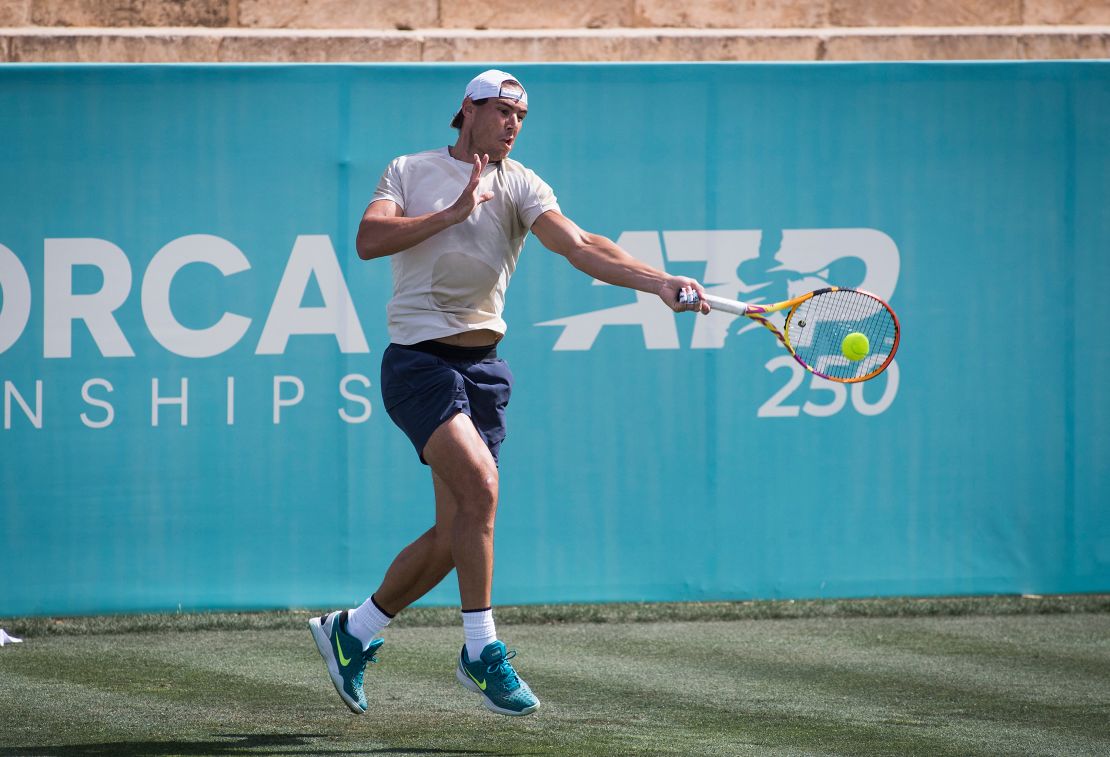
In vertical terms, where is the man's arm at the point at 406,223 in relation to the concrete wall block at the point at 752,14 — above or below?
below

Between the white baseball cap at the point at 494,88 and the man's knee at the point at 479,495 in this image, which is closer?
the man's knee at the point at 479,495

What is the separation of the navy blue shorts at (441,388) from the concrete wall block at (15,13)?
4652 mm

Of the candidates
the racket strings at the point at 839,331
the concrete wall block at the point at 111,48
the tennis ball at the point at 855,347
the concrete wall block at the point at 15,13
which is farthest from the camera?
the concrete wall block at the point at 15,13

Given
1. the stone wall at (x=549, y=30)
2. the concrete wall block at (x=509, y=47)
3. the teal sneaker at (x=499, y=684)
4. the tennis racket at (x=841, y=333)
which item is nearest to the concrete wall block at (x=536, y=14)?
the stone wall at (x=549, y=30)

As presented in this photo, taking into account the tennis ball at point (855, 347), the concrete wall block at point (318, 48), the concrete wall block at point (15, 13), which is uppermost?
the concrete wall block at point (15, 13)

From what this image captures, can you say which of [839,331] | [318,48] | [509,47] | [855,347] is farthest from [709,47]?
[855,347]

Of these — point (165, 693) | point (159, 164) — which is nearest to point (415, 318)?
point (165, 693)

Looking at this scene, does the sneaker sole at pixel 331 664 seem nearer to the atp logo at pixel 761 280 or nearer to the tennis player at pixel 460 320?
the tennis player at pixel 460 320

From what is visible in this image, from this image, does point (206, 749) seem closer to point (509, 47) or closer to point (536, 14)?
point (509, 47)

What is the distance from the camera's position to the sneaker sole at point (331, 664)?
177 inches

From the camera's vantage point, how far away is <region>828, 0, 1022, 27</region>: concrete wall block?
843 cm

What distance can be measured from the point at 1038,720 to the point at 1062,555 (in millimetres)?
2522

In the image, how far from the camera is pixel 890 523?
6.89 meters

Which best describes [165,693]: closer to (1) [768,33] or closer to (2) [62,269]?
(2) [62,269]
